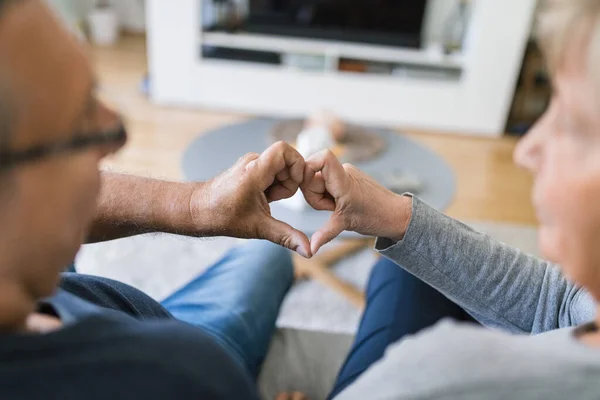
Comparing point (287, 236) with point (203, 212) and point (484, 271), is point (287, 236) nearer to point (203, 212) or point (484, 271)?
point (203, 212)

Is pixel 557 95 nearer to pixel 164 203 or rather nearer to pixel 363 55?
pixel 164 203

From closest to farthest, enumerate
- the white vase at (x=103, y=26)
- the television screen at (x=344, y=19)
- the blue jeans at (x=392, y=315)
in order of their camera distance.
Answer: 1. the blue jeans at (x=392, y=315)
2. the television screen at (x=344, y=19)
3. the white vase at (x=103, y=26)

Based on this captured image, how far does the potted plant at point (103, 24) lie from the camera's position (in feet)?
13.2

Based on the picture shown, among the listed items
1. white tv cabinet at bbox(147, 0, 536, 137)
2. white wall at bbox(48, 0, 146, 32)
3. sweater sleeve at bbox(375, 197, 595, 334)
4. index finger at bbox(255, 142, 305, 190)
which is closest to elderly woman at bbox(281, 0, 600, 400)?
sweater sleeve at bbox(375, 197, 595, 334)

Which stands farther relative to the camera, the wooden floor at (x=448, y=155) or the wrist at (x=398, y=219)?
the wooden floor at (x=448, y=155)

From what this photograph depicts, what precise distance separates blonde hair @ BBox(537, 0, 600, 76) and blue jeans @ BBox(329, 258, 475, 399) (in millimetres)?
617

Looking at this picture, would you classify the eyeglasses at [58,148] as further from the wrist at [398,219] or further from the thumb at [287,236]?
the wrist at [398,219]

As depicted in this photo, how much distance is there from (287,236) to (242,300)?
25 cm

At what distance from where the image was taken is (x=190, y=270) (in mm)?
1988

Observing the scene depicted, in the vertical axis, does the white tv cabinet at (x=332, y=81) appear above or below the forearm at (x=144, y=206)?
below

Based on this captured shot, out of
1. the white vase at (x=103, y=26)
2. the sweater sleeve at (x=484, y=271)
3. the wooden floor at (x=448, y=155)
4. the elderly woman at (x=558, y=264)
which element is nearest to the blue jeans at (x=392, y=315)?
the sweater sleeve at (x=484, y=271)

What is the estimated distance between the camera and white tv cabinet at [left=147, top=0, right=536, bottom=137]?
10.2ft

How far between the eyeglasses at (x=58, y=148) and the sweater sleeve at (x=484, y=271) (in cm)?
52

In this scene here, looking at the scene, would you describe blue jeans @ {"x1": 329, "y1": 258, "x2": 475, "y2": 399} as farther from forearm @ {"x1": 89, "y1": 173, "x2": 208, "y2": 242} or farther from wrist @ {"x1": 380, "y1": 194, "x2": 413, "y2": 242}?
forearm @ {"x1": 89, "y1": 173, "x2": 208, "y2": 242}
